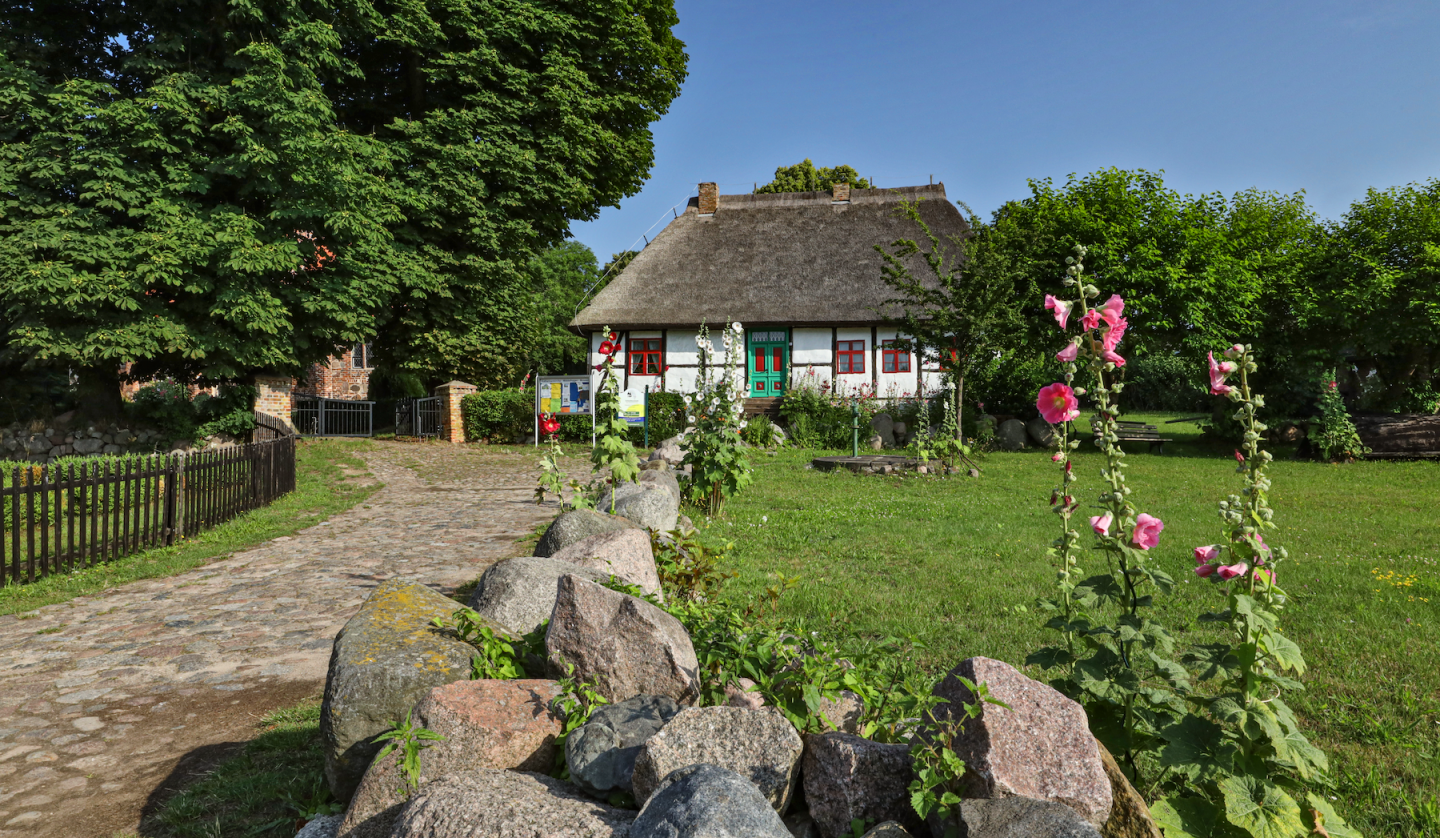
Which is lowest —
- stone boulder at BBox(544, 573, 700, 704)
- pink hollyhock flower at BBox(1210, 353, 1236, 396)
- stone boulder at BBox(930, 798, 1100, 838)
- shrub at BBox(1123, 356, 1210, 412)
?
stone boulder at BBox(930, 798, 1100, 838)

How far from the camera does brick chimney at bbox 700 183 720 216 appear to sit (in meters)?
27.9

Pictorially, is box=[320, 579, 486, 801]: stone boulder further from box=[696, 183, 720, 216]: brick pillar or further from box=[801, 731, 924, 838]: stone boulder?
box=[696, 183, 720, 216]: brick pillar

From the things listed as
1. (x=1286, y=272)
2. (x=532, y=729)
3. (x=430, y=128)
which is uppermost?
(x=430, y=128)

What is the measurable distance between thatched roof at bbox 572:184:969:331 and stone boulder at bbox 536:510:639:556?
1713cm

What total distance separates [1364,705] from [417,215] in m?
19.3

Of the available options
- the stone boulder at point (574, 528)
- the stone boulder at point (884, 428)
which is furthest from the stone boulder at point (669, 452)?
the stone boulder at point (574, 528)

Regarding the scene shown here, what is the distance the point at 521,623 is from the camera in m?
3.83

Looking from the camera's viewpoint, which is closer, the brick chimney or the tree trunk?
the tree trunk

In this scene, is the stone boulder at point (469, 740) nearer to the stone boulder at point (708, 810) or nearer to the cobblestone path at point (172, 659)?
the stone boulder at point (708, 810)

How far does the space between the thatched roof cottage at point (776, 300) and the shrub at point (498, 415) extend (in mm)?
4552

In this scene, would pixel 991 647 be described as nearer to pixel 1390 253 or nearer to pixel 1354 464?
pixel 1354 464

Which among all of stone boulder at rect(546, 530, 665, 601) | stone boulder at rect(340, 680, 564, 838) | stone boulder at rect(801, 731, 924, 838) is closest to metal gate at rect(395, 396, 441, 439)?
stone boulder at rect(546, 530, 665, 601)

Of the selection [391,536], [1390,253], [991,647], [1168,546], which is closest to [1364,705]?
[991,647]

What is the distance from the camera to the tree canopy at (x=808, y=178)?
35281 millimetres
